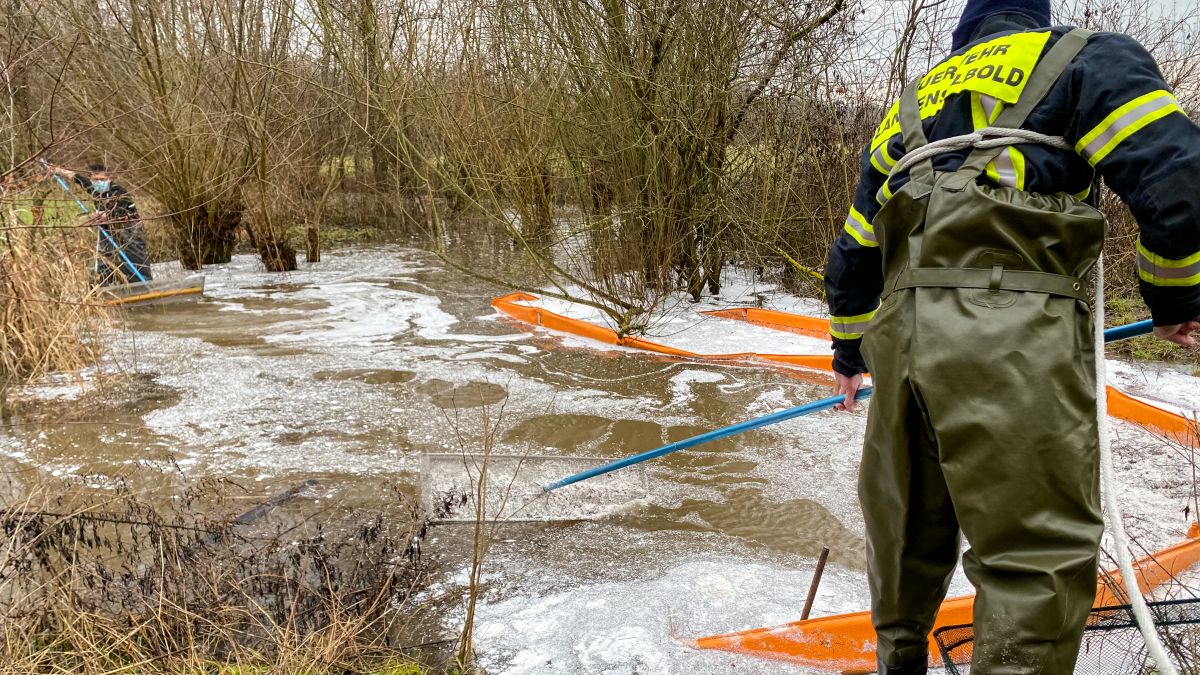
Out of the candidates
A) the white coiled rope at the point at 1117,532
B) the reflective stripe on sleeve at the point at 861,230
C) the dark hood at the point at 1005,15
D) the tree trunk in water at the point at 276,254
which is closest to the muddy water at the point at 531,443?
the white coiled rope at the point at 1117,532

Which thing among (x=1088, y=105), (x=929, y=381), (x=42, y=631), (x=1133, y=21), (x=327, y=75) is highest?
(x=327, y=75)

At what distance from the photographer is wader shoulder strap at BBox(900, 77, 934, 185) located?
1.78 m

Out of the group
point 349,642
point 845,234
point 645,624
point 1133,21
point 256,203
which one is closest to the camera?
point 845,234

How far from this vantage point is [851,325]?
215cm

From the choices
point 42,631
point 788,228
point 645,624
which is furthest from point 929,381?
point 788,228

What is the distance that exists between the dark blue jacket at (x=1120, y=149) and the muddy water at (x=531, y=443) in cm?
168

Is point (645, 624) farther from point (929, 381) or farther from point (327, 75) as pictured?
point (327, 75)

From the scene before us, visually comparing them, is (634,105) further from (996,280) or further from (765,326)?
(996,280)

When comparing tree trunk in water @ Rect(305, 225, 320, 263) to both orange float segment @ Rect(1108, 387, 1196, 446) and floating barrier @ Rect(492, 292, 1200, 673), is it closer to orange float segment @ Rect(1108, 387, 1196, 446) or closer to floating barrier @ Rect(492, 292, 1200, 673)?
orange float segment @ Rect(1108, 387, 1196, 446)

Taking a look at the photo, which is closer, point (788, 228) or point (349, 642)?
point (349, 642)

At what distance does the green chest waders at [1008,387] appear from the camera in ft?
5.18

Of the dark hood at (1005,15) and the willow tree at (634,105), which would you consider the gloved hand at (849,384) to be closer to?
the dark hood at (1005,15)

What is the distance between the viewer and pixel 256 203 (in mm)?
11719

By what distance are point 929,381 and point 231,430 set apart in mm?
4648
